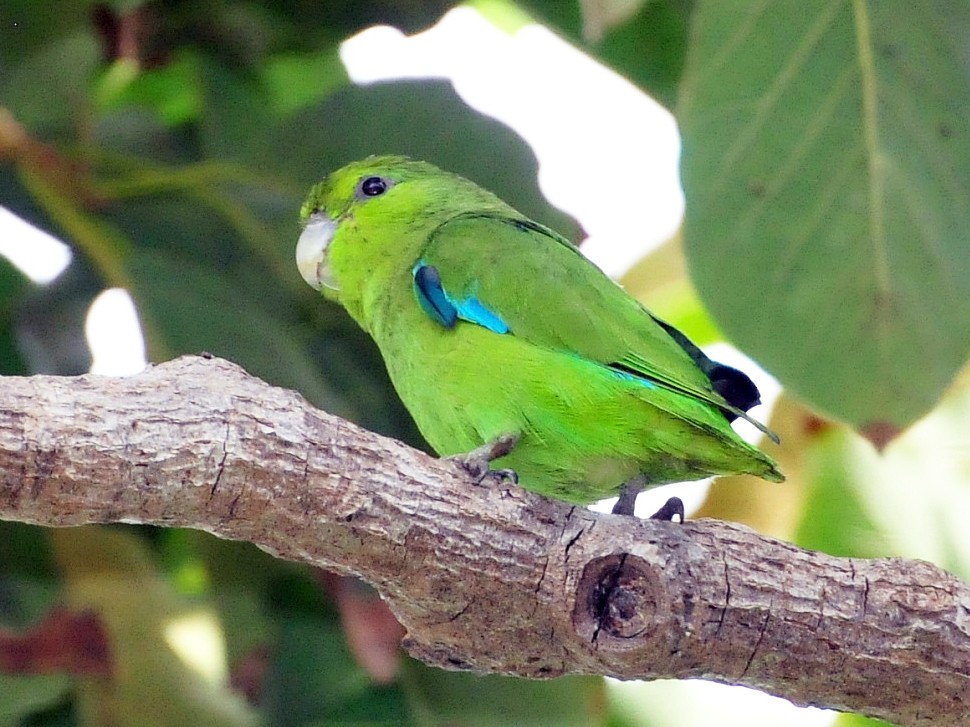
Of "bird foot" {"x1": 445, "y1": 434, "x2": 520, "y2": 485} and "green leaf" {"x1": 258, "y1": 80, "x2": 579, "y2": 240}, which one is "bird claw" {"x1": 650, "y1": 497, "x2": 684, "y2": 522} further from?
"green leaf" {"x1": 258, "y1": 80, "x2": 579, "y2": 240}

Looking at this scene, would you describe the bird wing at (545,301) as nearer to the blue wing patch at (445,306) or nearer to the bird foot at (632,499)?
the blue wing patch at (445,306)

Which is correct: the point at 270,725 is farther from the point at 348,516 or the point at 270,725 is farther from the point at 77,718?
the point at 348,516

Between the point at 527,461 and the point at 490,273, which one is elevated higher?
the point at 490,273

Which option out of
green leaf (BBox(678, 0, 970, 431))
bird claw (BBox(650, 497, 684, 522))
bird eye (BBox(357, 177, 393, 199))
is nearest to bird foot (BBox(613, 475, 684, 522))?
bird claw (BBox(650, 497, 684, 522))

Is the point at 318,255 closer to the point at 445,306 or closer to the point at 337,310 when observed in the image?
the point at 445,306

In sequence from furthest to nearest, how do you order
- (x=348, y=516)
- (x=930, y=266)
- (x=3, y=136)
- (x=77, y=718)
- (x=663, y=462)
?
(x=77, y=718), (x=3, y=136), (x=930, y=266), (x=663, y=462), (x=348, y=516)

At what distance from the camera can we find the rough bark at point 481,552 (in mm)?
1754

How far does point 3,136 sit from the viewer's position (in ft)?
10.8

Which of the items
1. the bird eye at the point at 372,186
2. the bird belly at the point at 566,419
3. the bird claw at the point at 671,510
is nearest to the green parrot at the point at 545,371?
the bird belly at the point at 566,419

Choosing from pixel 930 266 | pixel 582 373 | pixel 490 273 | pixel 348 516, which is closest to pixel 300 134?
pixel 490 273

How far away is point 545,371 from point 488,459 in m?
0.22

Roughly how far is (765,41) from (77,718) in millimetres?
2484

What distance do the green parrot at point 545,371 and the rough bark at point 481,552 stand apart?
207mm

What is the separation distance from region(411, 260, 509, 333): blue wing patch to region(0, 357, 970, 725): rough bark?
1.84 ft
